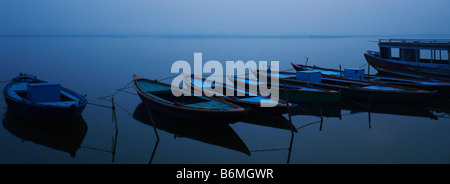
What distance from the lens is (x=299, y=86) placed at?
96.0 ft

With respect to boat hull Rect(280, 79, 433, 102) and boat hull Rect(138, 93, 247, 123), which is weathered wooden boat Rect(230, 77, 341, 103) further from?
boat hull Rect(138, 93, 247, 123)

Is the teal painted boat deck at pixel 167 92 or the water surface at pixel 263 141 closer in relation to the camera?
the water surface at pixel 263 141

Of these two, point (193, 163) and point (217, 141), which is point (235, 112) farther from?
point (193, 163)

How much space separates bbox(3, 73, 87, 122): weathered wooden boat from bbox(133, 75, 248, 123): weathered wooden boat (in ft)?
14.4

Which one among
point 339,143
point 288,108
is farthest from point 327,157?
point 288,108

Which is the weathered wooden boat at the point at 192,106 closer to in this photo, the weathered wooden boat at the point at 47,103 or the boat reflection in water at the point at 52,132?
the weathered wooden boat at the point at 47,103

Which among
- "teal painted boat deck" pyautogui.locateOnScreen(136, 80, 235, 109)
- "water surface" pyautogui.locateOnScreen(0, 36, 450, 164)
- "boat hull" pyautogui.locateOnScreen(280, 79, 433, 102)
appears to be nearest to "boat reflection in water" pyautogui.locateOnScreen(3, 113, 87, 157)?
"water surface" pyautogui.locateOnScreen(0, 36, 450, 164)

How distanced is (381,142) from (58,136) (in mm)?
17781

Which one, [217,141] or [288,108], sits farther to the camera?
[288,108]

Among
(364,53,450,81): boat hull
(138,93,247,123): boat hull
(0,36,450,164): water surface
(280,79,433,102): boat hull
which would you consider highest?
(364,53,450,81): boat hull

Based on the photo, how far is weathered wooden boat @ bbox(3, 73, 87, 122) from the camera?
64.4 ft

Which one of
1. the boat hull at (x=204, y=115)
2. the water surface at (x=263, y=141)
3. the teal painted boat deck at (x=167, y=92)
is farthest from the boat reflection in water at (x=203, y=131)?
the teal painted boat deck at (x=167, y=92)

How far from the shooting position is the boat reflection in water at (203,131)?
1908 centimetres

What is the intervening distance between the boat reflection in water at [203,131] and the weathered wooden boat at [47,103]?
4.24m
